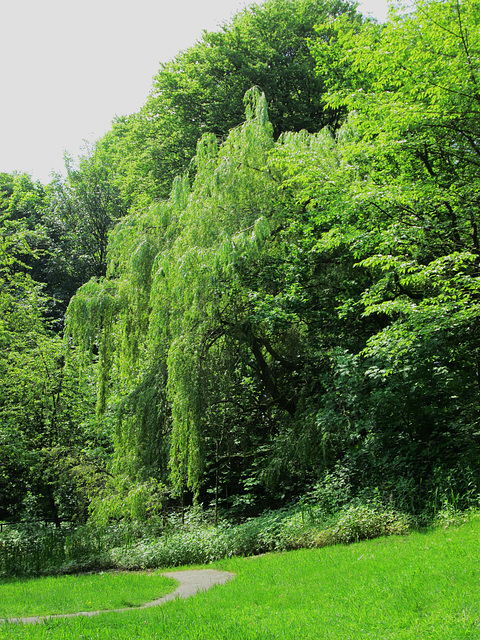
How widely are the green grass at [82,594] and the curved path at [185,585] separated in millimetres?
184

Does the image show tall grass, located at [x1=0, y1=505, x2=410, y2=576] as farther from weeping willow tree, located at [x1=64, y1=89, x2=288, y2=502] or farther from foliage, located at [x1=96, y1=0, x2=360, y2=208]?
foliage, located at [x1=96, y1=0, x2=360, y2=208]

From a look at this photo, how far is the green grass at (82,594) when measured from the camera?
6723mm

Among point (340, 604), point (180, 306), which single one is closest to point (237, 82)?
point (180, 306)

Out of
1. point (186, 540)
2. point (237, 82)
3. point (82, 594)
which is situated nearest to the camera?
point (82, 594)

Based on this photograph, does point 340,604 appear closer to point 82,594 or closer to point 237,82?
point 82,594

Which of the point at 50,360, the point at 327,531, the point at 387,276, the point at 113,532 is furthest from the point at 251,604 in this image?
the point at 50,360

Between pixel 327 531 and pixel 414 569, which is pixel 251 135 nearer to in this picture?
pixel 327 531

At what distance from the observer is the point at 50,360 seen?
1503 cm

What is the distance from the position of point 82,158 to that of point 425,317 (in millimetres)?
29006

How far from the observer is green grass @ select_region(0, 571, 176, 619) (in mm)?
6723

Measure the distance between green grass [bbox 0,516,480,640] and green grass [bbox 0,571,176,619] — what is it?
3.24 ft

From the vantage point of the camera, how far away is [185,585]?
7.70 meters

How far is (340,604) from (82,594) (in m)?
4.41

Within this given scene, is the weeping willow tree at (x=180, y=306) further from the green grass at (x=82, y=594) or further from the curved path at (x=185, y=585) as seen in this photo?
the green grass at (x=82, y=594)
